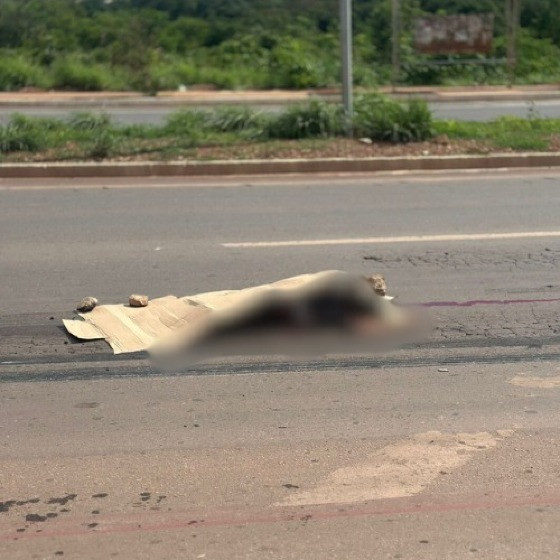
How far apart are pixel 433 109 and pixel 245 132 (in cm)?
702

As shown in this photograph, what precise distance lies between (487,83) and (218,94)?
296 inches

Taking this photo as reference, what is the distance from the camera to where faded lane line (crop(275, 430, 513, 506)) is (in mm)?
4418

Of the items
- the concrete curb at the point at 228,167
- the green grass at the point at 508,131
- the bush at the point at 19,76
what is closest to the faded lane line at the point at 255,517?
the concrete curb at the point at 228,167

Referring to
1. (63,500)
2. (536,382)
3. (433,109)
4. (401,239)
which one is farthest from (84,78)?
(63,500)

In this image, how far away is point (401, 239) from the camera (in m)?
9.50

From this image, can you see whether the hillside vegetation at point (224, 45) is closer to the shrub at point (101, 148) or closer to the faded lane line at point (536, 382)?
the shrub at point (101, 148)

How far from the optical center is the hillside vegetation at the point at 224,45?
2780cm

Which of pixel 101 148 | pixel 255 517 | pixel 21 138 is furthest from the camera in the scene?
pixel 21 138

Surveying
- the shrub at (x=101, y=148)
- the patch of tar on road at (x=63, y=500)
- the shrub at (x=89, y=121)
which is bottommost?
the shrub at (x=101, y=148)

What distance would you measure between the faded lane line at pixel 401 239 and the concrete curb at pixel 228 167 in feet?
13.9

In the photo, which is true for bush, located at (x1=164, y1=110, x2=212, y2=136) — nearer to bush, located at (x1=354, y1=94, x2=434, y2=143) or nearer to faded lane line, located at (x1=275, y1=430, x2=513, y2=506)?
bush, located at (x1=354, y1=94, x2=434, y2=143)

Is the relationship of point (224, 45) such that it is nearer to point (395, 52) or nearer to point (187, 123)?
point (395, 52)

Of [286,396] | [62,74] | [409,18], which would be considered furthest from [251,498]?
[409,18]

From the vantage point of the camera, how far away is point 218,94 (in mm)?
26109
